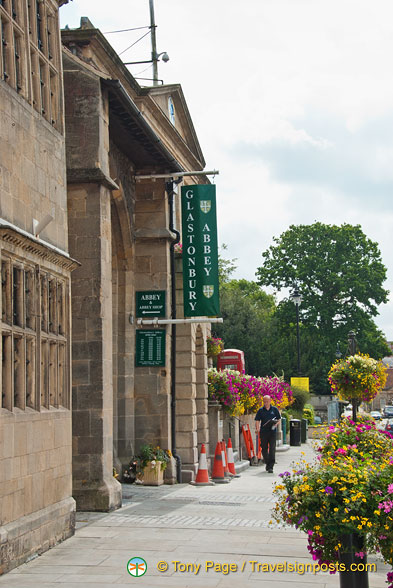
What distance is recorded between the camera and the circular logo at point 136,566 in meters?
8.14

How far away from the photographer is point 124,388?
55.6 feet

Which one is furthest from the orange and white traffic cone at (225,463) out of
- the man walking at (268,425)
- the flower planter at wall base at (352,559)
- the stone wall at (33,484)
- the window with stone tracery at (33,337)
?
the flower planter at wall base at (352,559)

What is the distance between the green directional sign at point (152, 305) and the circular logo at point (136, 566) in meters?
8.86

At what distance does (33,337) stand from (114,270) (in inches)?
300

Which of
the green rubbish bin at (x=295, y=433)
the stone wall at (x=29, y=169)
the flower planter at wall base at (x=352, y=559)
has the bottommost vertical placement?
the green rubbish bin at (x=295, y=433)

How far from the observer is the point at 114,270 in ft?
56.5

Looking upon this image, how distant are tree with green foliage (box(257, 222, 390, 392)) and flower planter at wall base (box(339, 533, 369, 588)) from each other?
48.3 meters

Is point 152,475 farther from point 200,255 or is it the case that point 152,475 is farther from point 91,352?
point 200,255

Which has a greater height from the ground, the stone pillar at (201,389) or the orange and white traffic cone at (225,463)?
the stone pillar at (201,389)

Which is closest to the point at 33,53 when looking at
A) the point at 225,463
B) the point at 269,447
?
the point at 225,463

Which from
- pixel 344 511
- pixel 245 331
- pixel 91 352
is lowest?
pixel 344 511

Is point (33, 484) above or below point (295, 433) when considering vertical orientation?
above

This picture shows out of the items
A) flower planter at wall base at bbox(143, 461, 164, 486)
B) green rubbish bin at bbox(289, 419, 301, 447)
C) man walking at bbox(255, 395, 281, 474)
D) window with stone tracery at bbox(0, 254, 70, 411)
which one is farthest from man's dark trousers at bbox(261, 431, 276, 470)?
green rubbish bin at bbox(289, 419, 301, 447)

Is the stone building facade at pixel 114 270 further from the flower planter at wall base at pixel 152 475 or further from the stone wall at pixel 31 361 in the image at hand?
the stone wall at pixel 31 361
